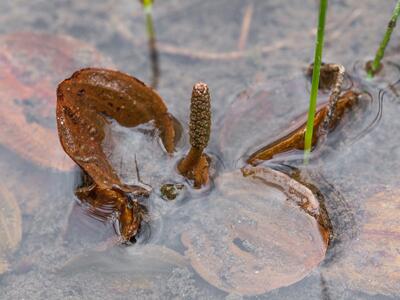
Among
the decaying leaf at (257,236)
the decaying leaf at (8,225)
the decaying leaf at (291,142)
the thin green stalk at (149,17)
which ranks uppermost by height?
the thin green stalk at (149,17)

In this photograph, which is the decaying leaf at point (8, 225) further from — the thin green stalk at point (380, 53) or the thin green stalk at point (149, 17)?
the thin green stalk at point (380, 53)

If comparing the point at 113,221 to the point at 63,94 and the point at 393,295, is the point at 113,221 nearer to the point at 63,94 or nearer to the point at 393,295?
the point at 63,94

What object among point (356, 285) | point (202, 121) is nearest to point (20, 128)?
point (202, 121)

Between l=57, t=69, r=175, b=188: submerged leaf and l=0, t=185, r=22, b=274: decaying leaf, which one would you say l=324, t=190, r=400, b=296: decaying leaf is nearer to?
l=57, t=69, r=175, b=188: submerged leaf

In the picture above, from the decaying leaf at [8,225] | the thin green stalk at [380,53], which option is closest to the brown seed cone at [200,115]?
the decaying leaf at [8,225]

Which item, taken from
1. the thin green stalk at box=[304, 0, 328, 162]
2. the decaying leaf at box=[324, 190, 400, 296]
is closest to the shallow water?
the decaying leaf at box=[324, 190, 400, 296]

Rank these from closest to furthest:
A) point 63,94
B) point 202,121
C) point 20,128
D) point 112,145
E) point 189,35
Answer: point 202,121 → point 63,94 → point 112,145 → point 20,128 → point 189,35

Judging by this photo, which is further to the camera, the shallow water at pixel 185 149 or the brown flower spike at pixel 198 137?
the shallow water at pixel 185 149
